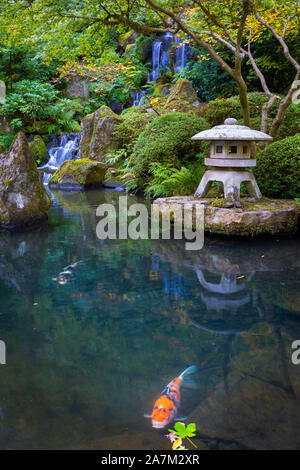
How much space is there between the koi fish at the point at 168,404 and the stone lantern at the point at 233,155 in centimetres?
451

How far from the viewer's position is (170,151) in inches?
392

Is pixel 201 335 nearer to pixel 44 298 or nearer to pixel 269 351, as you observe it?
pixel 269 351

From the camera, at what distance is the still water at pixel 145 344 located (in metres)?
2.57

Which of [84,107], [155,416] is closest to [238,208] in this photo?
[155,416]

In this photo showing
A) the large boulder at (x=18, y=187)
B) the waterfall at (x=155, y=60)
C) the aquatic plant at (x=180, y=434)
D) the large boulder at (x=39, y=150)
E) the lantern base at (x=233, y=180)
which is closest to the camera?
the aquatic plant at (x=180, y=434)

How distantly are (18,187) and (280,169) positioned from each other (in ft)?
17.6

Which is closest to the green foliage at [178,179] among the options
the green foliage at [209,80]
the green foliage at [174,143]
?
the green foliage at [174,143]

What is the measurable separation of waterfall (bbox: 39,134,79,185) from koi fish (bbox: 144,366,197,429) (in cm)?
1414

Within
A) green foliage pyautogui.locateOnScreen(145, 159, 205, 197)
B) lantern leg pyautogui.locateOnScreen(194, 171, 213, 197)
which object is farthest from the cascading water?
lantern leg pyautogui.locateOnScreen(194, 171, 213, 197)

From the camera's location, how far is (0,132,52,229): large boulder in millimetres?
8016

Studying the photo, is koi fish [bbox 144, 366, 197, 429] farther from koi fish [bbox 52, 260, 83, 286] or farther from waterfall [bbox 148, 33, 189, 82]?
waterfall [bbox 148, 33, 189, 82]

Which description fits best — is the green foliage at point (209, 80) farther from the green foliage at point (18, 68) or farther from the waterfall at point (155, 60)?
the green foliage at point (18, 68)

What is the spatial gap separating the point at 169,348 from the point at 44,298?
191cm
